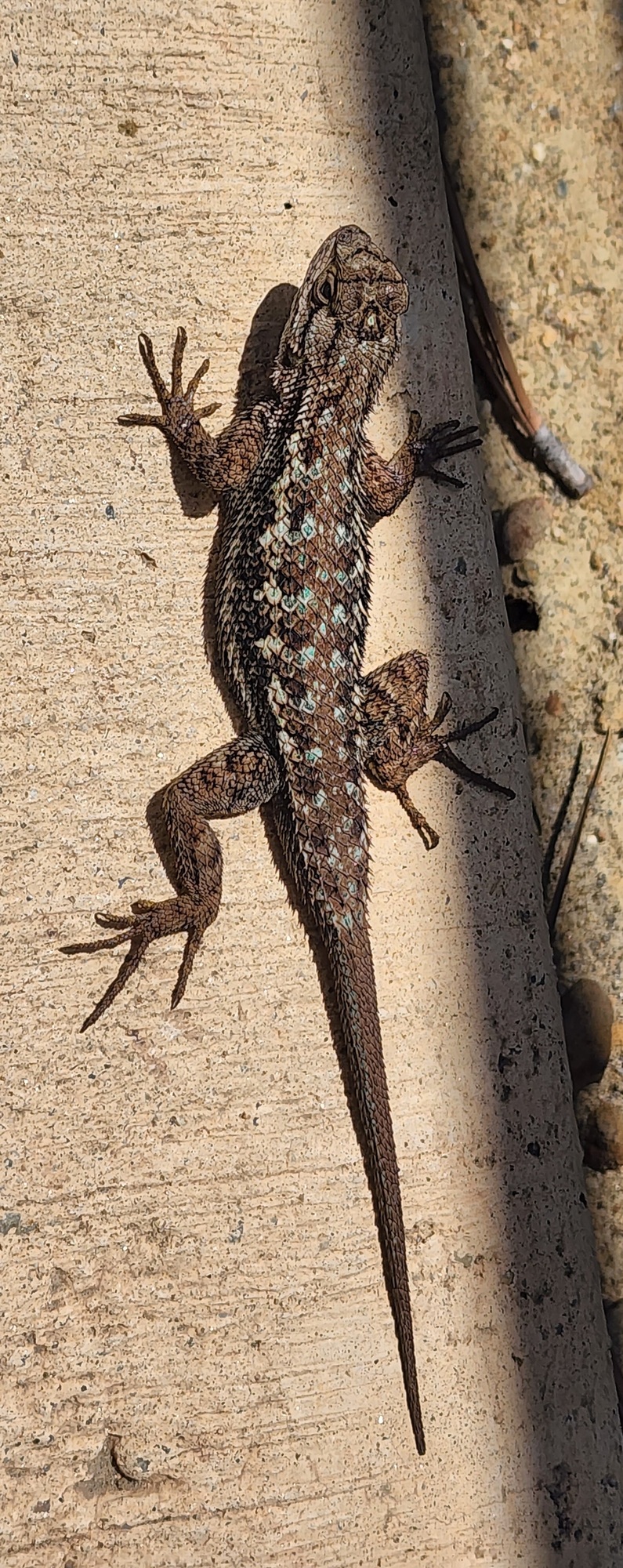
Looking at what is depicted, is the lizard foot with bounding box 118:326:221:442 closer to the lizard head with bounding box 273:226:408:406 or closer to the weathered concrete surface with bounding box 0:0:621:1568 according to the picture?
the weathered concrete surface with bounding box 0:0:621:1568

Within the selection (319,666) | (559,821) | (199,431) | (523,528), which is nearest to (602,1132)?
(559,821)

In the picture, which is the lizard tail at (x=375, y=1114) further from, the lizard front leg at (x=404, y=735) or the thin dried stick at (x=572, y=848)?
the thin dried stick at (x=572, y=848)

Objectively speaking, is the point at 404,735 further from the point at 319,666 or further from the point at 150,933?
the point at 150,933

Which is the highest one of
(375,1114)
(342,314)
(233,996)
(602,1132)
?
(342,314)

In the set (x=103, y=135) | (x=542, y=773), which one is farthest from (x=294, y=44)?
(x=542, y=773)

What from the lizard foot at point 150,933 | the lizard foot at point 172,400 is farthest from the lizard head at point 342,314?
the lizard foot at point 150,933

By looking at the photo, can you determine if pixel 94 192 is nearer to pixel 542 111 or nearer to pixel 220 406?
pixel 220 406
